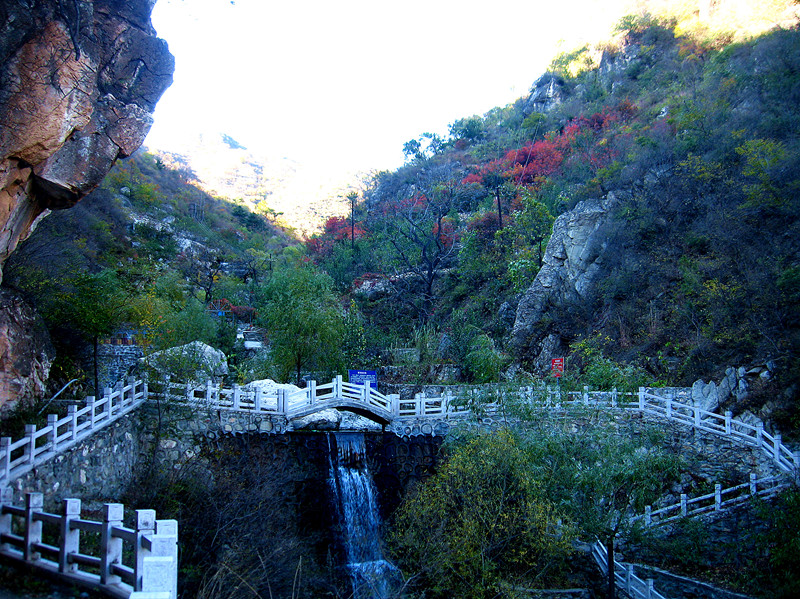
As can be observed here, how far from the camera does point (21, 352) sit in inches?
511

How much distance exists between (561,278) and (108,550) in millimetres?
24004

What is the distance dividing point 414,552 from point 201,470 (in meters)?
5.76

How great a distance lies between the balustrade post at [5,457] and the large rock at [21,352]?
2.92 metres

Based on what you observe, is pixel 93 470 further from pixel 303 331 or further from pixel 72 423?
pixel 303 331

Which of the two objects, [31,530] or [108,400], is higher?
[108,400]

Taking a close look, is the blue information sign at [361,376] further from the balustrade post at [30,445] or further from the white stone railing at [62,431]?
the balustrade post at [30,445]

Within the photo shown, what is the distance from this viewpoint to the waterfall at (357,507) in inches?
642

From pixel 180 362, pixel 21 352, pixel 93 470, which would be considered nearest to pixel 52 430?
pixel 93 470

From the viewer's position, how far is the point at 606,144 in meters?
35.6

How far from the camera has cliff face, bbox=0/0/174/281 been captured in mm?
9703

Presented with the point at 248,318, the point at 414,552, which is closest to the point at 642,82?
the point at 248,318

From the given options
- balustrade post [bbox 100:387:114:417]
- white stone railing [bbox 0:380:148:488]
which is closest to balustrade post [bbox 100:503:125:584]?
white stone railing [bbox 0:380:148:488]

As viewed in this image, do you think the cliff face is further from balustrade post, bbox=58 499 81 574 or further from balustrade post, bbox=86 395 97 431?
balustrade post, bbox=58 499 81 574

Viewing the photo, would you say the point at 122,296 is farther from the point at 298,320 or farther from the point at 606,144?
the point at 606,144
